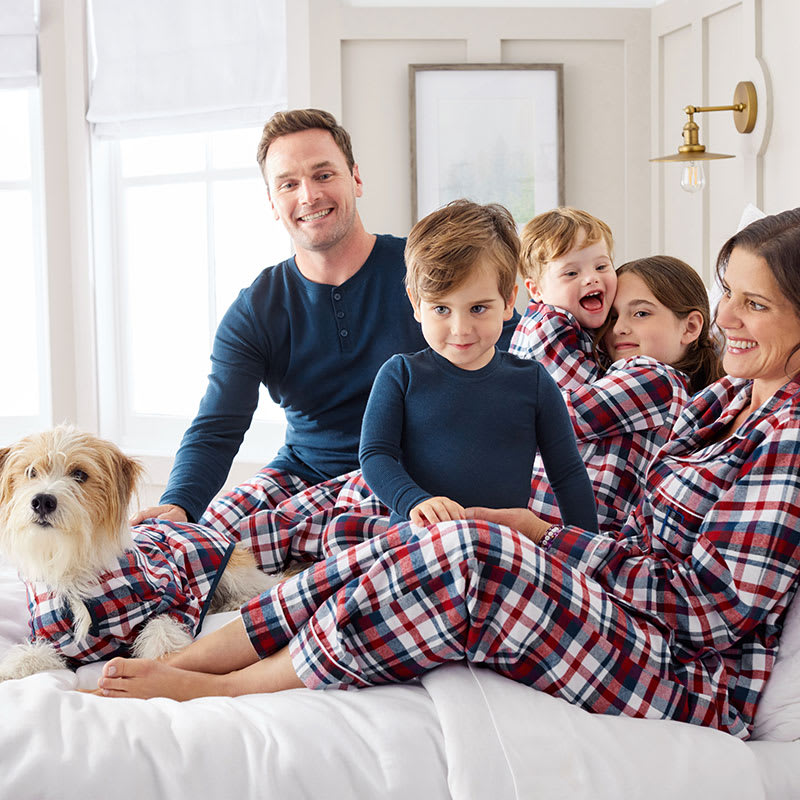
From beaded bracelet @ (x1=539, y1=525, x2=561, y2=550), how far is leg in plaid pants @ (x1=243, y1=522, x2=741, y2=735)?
0.15 m

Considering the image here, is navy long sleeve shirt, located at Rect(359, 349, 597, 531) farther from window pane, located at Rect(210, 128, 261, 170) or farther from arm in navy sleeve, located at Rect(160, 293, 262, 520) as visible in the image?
window pane, located at Rect(210, 128, 261, 170)

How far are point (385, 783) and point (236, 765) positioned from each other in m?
0.19

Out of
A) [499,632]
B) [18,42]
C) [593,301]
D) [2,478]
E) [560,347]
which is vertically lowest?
[499,632]

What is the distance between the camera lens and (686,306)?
2010mm

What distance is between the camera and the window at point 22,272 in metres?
3.86

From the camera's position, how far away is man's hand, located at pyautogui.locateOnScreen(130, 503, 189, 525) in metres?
1.87

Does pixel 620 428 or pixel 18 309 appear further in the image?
pixel 18 309

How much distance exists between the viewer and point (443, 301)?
65.4 inches

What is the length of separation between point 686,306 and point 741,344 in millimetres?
559

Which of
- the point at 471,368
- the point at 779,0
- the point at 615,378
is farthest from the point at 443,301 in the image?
the point at 779,0

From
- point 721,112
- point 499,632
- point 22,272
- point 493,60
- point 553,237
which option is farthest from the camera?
point 22,272

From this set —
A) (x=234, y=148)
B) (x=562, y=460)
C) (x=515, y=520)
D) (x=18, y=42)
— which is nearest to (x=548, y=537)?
(x=515, y=520)

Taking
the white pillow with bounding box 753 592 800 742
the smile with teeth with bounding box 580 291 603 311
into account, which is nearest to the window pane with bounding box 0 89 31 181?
the smile with teeth with bounding box 580 291 603 311

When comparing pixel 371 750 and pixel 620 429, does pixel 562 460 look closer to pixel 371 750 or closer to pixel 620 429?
pixel 620 429
